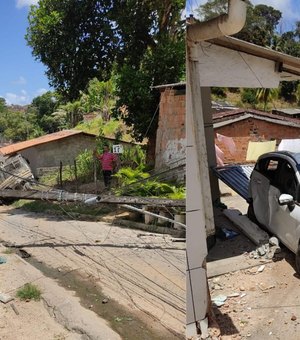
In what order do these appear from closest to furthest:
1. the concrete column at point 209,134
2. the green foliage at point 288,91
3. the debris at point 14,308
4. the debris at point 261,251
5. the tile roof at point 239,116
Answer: the debris at point 14,308
the debris at point 261,251
the concrete column at point 209,134
the green foliage at point 288,91
the tile roof at point 239,116

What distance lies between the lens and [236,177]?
4258mm

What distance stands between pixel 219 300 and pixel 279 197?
1.17m

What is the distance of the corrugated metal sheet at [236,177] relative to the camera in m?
4.05

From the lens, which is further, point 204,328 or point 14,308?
point 14,308

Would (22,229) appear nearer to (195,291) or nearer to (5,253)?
(5,253)

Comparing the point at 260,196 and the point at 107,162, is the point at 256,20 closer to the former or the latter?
the point at 107,162

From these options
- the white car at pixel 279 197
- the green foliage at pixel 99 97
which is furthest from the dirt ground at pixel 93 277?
the white car at pixel 279 197

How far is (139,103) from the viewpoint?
8.32 feet

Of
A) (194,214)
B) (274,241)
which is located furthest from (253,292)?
(194,214)

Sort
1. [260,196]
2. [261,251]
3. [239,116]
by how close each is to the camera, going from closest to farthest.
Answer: [261,251], [260,196], [239,116]

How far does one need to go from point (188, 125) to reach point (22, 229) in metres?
1.20

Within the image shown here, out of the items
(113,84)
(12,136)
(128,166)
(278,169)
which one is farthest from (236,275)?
(12,136)

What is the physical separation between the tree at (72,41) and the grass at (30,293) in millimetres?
1201

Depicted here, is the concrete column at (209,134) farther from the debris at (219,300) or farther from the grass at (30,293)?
the grass at (30,293)
